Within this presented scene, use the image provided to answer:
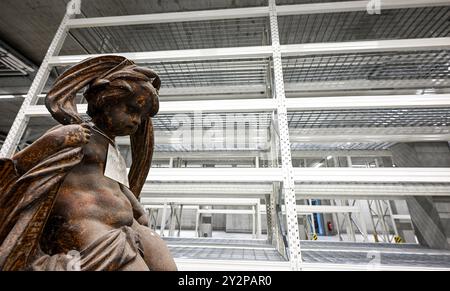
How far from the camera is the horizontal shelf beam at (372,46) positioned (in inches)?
49.9

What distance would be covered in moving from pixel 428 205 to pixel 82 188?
10.1 ft

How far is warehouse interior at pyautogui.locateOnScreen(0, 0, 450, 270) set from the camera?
3.82 feet

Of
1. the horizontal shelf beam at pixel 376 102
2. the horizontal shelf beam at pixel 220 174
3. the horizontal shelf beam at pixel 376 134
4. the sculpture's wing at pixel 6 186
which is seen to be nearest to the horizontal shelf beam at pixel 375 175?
the horizontal shelf beam at pixel 220 174

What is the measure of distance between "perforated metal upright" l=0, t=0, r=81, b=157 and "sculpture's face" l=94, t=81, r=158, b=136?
127cm

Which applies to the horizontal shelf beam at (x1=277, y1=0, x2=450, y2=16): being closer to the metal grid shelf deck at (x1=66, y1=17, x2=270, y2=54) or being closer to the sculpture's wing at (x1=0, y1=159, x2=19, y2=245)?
the metal grid shelf deck at (x1=66, y1=17, x2=270, y2=54)

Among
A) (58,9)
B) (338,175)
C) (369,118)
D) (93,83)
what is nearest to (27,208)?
(93,83)

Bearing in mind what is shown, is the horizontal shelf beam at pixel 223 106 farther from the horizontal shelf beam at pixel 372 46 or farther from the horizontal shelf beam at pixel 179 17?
the horizontal shelf beam at pixel 179 17

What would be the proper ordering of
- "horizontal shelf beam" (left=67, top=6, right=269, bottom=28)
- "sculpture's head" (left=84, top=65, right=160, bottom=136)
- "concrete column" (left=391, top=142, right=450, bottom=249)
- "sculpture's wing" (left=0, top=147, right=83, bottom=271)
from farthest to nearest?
"concrete column" (left=391, top=142, right=450, bottom=249), "horizontal shelf beam" (left=67, top=6, right=269, bottom=28), "sculpture's head" (left=84, top=65, right=160, bottom=136), "sculpture's wing" (left=0, top=147, right=83, bottom=271)

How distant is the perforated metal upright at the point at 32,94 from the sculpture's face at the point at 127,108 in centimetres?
127

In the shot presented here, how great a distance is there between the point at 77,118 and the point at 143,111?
146mm

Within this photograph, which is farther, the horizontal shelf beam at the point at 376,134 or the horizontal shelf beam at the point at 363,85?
the horizontal shelf beam at the point at 363,85

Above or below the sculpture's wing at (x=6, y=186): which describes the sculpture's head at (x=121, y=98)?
above

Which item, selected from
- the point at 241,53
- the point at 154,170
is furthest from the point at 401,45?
the point at 154,170

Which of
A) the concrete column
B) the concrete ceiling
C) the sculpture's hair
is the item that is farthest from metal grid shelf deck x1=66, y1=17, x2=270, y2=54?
the concrete column
